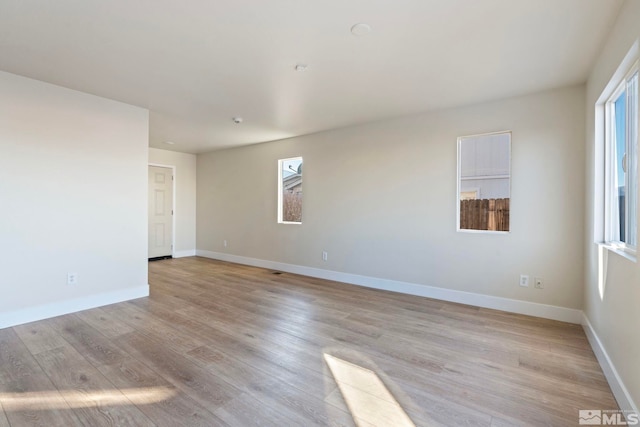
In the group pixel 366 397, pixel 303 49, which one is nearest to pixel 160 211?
pixel 303 49

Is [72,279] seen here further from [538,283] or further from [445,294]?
[538,283]

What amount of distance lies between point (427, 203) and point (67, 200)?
13.7 feet

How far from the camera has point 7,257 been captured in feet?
9.23

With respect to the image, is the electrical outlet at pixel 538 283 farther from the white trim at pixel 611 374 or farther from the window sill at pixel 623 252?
the window sill at pixel 623 252

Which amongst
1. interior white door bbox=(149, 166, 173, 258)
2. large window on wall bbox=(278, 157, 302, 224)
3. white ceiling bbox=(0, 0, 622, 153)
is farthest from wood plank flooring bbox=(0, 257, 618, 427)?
interior white door bbox=(149, 166, 173, 258)

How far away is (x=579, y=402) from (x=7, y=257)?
4716 millimetres

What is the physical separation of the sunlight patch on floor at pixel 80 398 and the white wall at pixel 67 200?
5.09 ft

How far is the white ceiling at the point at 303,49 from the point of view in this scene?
1.91 metres

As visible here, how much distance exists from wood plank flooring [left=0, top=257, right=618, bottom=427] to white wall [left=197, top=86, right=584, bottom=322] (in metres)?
0.57

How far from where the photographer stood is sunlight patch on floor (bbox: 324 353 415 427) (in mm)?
1635

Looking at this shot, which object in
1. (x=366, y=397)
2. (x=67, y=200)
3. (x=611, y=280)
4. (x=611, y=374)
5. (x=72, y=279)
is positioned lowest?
(x=366, y=397)

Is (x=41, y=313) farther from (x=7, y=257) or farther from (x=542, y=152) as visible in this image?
(x=542, y=152)

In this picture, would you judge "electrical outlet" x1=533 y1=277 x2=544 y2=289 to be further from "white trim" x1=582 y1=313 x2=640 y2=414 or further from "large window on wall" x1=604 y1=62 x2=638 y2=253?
"large window on wall" x1=604 y1=62 x2=638 y2=253

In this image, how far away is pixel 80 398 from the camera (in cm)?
179
